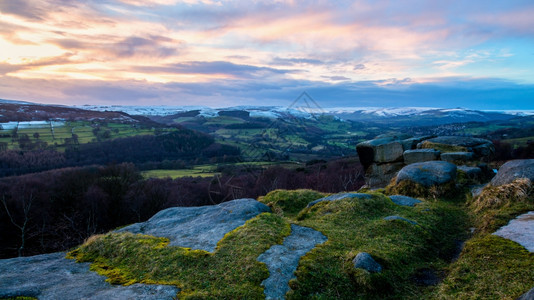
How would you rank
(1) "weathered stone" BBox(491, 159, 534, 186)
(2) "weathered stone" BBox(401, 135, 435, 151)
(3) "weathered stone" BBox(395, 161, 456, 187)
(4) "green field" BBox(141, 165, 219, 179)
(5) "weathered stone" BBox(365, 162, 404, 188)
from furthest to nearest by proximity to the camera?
(4) "green field" BBox(141, 165, 219, 179), (2) "weathered stone" BBox(401, 135, 435, 151), (5) "weathered stone" BBox(365, 162, 404, 188), (3) "weathered stone" BBox(395, 161, 456, 187), (1) "weathered stone" BBox(491, 159, 534, 186)

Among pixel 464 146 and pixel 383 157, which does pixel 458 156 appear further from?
pixel 383 157

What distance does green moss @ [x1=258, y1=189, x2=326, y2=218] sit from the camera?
1554 cm

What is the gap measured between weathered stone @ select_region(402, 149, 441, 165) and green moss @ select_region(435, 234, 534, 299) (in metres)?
15.3

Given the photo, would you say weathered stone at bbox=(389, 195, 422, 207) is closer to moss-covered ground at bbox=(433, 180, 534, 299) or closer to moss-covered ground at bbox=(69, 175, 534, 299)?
moss-covered ground at bbox=(69, 175, 534, 299)

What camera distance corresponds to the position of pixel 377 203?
12992 mm

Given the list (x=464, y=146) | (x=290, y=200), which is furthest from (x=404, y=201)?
(x=464, y=146)

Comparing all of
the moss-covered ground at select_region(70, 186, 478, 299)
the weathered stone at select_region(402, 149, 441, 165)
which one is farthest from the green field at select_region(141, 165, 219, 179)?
the moss-covered ground at select_region(70, 186, 478, 299)

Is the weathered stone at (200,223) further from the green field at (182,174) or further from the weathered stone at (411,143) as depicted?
the green field at (182,174)

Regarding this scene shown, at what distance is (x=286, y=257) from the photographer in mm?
7684

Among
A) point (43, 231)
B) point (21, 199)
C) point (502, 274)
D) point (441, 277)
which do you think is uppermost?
point (502, 274)

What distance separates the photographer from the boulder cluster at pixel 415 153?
21.6m

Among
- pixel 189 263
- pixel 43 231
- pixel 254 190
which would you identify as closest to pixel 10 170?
pixel 43 231

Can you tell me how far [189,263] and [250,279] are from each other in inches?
78.9

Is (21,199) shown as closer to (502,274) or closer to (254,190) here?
(254,190)
